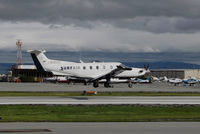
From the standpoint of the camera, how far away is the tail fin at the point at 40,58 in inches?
3098

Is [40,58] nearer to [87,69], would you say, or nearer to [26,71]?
[87,69]

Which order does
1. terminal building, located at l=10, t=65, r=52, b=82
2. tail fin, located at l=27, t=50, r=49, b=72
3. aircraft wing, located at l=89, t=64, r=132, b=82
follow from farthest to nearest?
terminal building, located at l=10, t=65, r=52, b=82, tail fin, located at l=27, t=50, r=49, b=72, aircraft wing, located at l=89, t=64, r=132, b=82

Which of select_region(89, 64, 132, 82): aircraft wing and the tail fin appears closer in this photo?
select_region(89, 64, 132, 82): aircraft wing

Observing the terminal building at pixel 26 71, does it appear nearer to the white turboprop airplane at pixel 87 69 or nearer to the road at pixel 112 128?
the white turboprop airplane at pixel 87 69

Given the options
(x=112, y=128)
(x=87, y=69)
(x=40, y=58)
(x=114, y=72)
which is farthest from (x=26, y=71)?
(x=112, y=128)

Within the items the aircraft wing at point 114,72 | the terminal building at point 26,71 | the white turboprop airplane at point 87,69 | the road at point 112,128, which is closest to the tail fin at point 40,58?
the white turboprop airplane at point 87,69

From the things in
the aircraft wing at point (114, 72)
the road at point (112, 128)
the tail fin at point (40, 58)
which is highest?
the tail fin at point (40, 58)

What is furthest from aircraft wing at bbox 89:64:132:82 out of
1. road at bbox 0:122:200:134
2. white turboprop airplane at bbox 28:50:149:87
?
road at bbox 0:122:200:134

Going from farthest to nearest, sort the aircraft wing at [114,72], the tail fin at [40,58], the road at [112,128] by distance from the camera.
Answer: the tail fin at [40,58], the aircraft wing at [114,72], the road at [112,128]

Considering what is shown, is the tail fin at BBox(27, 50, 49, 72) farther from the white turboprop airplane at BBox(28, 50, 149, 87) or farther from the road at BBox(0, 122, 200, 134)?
the road at BBox(0, 122, 200, 134)

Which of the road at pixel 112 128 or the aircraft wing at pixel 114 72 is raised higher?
the aircraft wing at pixel 114 72

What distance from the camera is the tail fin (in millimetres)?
78688

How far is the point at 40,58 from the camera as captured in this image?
7938cm

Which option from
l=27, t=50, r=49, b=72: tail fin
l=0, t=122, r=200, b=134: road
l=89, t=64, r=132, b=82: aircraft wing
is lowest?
l=0, t=122, r=200, b=134: road
